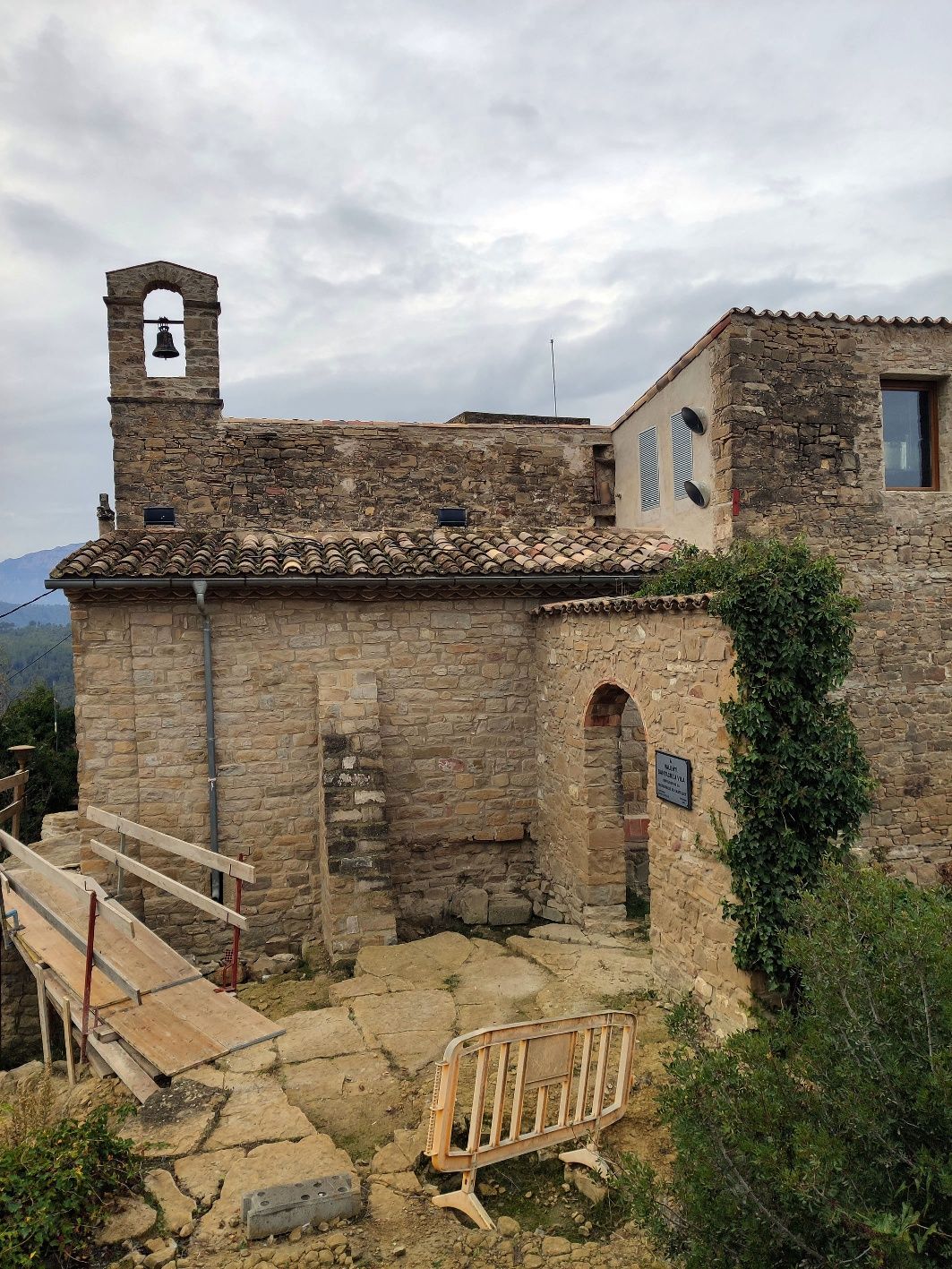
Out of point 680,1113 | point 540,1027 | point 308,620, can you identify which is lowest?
point 540,1027

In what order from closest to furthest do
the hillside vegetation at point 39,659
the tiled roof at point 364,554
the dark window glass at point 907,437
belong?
the tiled roof at point 364,554
the dark window glass at point 907,437
the hillside vegetation at point 39,659

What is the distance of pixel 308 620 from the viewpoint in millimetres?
9383

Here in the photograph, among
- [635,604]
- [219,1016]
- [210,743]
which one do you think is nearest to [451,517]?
[210,743]

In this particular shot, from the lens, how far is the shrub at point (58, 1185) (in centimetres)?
388

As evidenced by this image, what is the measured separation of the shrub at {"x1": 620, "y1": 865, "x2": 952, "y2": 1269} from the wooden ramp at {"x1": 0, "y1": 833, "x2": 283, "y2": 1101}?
3715 mm

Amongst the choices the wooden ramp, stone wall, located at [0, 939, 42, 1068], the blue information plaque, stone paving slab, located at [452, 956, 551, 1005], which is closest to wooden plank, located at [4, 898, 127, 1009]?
the wooden ramp

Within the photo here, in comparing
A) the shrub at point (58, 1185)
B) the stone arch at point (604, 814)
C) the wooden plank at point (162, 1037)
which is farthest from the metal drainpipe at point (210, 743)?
the shrub at point (58, 1185)

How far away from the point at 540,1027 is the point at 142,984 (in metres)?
3.89

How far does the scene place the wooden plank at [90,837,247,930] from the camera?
6.13 meters

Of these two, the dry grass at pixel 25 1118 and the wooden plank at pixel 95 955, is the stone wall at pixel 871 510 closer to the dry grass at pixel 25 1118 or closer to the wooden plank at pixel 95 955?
the wooden plank at pixel 95 955

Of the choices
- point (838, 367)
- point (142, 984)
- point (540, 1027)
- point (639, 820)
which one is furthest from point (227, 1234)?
point (838, 367)

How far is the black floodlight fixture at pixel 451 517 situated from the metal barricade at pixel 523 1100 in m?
8.38

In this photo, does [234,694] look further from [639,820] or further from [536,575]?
[639,820]

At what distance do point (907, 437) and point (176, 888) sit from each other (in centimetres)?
987
